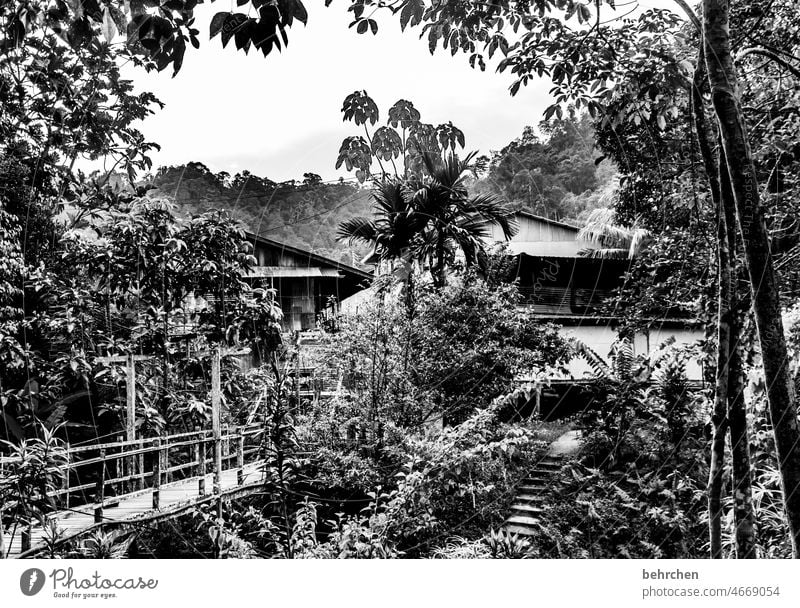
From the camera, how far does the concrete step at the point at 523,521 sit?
165 cm

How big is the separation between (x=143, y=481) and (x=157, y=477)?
0.05 m

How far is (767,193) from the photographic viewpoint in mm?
1578

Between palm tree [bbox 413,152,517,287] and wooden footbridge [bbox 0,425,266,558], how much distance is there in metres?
0.77

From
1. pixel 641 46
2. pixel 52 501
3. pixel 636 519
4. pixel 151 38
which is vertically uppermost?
pixel 641 46

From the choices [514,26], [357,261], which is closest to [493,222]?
[357,261]

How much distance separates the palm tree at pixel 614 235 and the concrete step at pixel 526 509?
0.79 m

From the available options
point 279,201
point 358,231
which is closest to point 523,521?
point 358,231

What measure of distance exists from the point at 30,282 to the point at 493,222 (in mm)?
1337

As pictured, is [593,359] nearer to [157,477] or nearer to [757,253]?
[757,253]

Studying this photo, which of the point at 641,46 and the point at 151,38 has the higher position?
the point at 641,46

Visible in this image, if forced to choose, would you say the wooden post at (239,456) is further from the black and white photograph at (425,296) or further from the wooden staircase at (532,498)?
the wooden staircase at (532,498)

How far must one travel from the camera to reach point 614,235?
1.62 m

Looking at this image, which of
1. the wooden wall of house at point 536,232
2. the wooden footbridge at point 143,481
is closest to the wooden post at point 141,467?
the wooden footbridge at point 143,481
